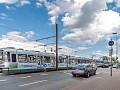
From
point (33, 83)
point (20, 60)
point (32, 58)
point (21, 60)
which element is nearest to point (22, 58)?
point (21, 60)

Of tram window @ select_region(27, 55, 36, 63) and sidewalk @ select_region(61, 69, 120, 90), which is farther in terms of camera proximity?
tram window @ select_region(27, 55, 36, 63)

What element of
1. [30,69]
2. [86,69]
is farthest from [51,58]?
[86,69]

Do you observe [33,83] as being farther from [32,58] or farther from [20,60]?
[32,58]

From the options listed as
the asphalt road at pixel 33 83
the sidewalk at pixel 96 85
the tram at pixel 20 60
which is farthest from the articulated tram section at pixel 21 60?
the sidewalk at pixel 96 85

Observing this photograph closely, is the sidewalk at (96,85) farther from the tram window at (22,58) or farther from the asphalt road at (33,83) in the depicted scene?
the tram window at (22,58)

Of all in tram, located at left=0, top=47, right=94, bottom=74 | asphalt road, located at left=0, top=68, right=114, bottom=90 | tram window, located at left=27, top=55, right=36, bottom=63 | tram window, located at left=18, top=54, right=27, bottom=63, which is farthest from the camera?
tram window, located at left=27, top=55, right=36, bottom=63

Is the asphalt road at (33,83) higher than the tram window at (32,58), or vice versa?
the tram window at (32,58)

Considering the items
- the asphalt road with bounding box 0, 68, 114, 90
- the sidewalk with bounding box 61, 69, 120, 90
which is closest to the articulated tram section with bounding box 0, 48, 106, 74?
the asphalt road with bounding box 0, 68, 114, 90

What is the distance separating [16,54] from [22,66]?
1.86m

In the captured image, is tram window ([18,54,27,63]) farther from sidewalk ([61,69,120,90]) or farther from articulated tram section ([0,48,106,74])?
sidewalk ([61,69,120,90])

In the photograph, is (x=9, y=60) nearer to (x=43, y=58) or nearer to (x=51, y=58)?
(x=43, y=58)

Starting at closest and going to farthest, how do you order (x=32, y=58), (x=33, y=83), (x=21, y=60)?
(x=33, y=83) → (x=21, y=60) → (x=32, y=58)

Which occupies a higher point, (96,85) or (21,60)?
(21,60)

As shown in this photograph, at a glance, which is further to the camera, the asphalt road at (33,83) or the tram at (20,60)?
the tram at (20,60)
